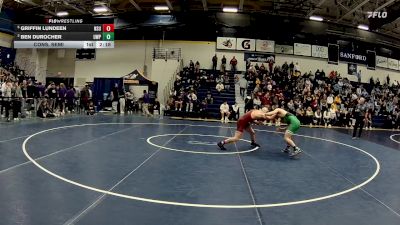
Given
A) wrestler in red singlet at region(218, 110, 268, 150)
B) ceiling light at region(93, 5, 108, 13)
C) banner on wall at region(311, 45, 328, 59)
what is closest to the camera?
wrestler in red singlet at region(218, 110, 268, 150)

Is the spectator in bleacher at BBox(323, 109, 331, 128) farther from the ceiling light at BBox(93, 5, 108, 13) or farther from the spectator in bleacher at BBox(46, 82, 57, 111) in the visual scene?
the ceiling light at BBox(93, 5, 108, 13)

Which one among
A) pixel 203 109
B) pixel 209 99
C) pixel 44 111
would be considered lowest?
pixel 44 111

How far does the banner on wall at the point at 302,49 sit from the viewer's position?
25.8m

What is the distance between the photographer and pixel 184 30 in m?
25.0

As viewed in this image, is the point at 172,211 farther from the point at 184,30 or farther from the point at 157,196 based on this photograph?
the point at 184,30

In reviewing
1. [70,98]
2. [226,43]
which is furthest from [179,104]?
[226,43]

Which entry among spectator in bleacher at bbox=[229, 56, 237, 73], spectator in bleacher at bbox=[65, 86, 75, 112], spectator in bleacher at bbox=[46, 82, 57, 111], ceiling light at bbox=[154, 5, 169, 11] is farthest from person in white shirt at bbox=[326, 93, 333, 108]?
spectator in bleacher at bbox=[46, 82, 57, 111]

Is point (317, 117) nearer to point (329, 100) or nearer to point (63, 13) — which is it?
point (329, 100)

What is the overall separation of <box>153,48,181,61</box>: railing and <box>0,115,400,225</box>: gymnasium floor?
1652 centimetres

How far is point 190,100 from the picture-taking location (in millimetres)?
19672

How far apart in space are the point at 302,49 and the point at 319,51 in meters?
1.56

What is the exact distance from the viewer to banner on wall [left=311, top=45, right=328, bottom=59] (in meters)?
26.2

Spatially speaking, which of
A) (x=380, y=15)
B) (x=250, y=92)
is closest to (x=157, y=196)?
(x=380, y=15)
